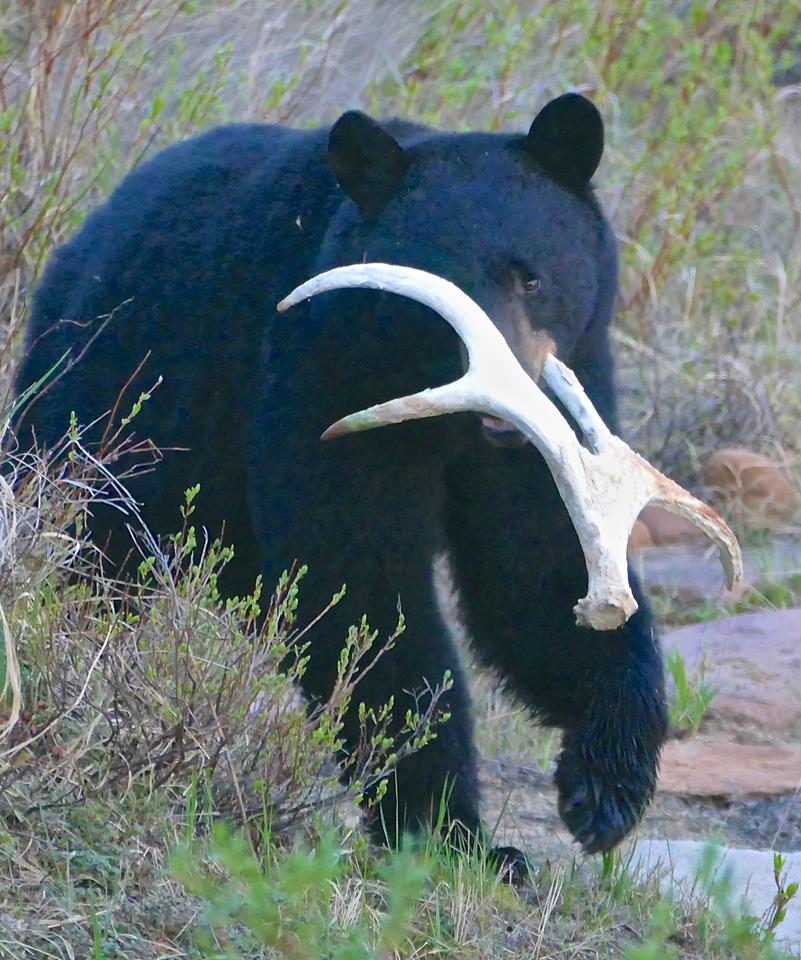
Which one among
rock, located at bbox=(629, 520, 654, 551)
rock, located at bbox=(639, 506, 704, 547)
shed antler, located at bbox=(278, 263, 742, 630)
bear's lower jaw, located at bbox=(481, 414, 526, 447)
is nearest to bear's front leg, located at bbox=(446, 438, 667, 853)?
bear's lower jaw, located at bbox=(481, 414, 526, 447)

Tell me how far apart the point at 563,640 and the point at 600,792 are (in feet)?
1.18

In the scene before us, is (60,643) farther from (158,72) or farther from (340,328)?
(158,72)

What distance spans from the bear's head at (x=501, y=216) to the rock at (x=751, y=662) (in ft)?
6.31

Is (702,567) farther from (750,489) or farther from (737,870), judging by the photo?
(737,870)

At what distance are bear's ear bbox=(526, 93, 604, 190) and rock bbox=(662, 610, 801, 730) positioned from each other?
6.56 ft

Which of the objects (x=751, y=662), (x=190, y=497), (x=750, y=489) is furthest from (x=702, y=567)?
(x=190, y=497)

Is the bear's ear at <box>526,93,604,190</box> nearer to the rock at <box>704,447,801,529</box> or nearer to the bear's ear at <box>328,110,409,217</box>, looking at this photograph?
the bear's ear at <box>328,110,409,217</box>

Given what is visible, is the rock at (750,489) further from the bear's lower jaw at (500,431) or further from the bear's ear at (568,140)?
the bear's lower jaw at (500,431)

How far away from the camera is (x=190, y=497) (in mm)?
3346

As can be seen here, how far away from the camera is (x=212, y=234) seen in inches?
164

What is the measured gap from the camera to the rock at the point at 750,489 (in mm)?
6938

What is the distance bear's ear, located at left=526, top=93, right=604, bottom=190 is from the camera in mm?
3615

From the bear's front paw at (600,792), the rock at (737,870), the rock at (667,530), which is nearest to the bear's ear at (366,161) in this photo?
the bear's front paw at (600,792)

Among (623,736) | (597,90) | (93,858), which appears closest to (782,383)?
(597,90)
